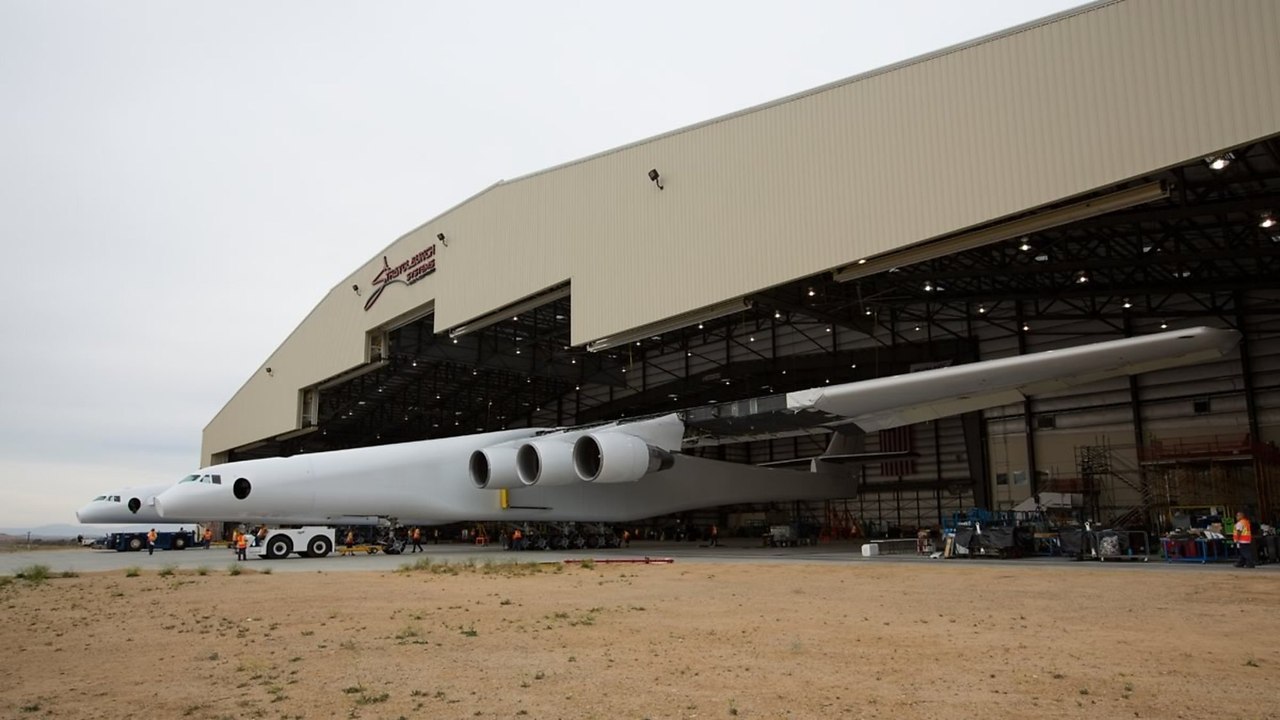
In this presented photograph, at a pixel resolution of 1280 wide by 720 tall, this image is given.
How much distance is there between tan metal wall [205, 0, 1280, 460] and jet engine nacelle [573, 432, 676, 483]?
2.95 meters

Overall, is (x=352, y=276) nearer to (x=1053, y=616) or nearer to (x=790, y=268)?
(x=790, y=268)

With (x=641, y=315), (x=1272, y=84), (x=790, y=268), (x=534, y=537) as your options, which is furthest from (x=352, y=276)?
(x=1272, y=84)

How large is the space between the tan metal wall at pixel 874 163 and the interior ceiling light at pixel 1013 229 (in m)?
0.89

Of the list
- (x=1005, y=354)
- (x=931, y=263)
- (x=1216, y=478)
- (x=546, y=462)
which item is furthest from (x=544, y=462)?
(x=1005, y=354)

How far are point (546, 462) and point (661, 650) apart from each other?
14.8 metres

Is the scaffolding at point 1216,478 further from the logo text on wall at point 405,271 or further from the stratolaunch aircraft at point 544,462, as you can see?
the logo text on wall at point 405,271

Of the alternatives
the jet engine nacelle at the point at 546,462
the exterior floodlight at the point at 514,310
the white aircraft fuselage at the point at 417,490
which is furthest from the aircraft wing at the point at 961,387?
the exterior floodlight at the point at 514,310

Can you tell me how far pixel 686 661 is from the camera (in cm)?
676

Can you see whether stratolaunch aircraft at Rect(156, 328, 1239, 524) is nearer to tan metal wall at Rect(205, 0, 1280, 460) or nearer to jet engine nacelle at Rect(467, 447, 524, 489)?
jet engine nacelle at Rect(467, 447, 524, 489)

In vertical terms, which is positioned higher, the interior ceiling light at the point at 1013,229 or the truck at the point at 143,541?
the interior ceiling light at the point at 1013,229

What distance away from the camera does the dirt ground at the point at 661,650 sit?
534cm

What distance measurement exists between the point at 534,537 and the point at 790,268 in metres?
13.4

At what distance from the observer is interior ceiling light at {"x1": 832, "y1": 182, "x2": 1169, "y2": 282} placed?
15.2 m

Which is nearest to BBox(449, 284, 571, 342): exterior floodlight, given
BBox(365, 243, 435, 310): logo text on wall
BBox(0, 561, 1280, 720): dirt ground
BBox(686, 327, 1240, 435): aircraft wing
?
BBox(365, 243, 435, 310): logo text on wall
